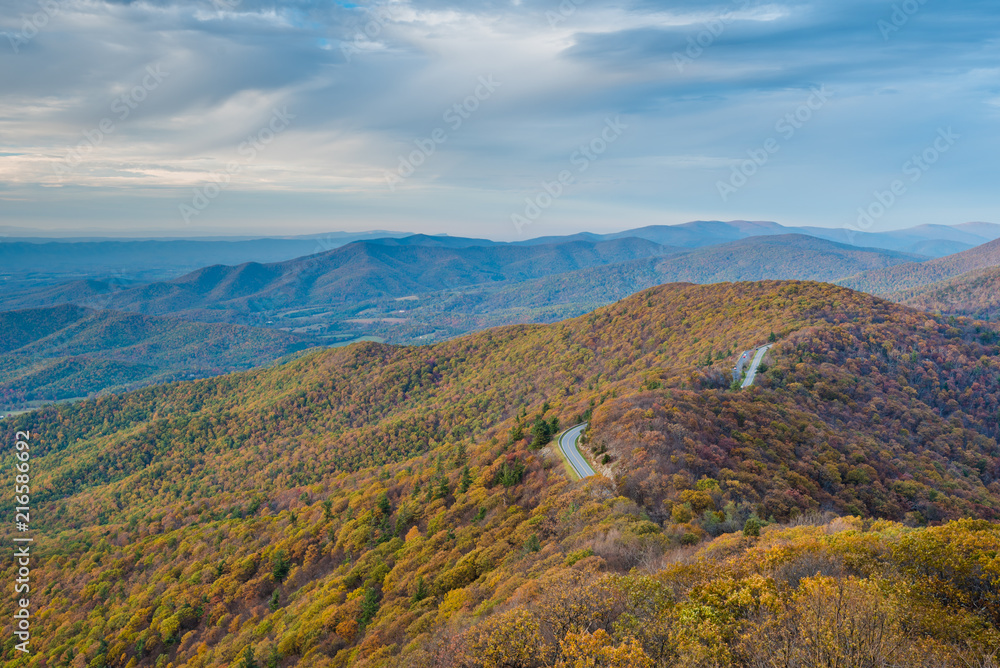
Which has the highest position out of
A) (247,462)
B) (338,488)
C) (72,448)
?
(338,488)

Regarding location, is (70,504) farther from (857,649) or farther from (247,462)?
(857,649)

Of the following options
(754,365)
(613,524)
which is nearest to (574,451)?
(613,524)

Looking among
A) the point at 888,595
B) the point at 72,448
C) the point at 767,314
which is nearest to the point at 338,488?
the point at 888,595

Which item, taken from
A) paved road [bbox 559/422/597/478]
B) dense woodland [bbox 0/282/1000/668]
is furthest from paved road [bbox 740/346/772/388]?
paved road [bbox 559/422/597/478]

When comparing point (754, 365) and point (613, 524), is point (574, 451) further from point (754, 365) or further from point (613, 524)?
point (754, 365)

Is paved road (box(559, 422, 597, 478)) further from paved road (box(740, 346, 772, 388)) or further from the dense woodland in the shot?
paved road (box(740, 346, 772, 388))

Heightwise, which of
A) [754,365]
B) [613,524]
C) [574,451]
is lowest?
[574,451]

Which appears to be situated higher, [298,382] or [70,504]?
[298,382]
